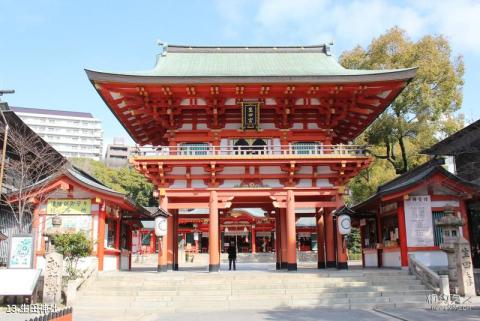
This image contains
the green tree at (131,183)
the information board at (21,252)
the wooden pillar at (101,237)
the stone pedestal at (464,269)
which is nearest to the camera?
the information board at (21,252)

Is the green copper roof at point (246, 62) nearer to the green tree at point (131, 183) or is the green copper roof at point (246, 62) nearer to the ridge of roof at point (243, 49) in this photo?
the ridge of roof at point (243, 49)

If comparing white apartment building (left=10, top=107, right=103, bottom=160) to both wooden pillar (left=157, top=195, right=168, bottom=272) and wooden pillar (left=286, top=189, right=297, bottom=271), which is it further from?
wooden pillar (left=286, top=189, right=297, bottom=271)

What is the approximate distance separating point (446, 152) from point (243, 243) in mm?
27723

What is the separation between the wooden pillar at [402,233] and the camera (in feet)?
59.1

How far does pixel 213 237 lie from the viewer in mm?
18812

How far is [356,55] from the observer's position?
3186cm

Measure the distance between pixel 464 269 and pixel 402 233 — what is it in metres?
3.43

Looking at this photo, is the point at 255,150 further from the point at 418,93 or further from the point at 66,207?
the point at 418,93

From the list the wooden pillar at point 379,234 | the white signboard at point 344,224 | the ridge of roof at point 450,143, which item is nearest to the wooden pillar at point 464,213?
the wooden pillar at point 379,234

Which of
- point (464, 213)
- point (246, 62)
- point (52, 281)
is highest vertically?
point (246, 62)

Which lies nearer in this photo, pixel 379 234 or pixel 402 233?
pixel 402 233

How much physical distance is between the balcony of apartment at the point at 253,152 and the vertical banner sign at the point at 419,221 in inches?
109

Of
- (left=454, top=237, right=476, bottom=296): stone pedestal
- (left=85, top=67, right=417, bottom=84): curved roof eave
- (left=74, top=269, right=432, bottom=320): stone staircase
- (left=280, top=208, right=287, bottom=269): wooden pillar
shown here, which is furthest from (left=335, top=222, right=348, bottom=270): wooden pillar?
(left=85, top=67, right=417, bottom=84): curved roof eave

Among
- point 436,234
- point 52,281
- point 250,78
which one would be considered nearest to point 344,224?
point 436,234
